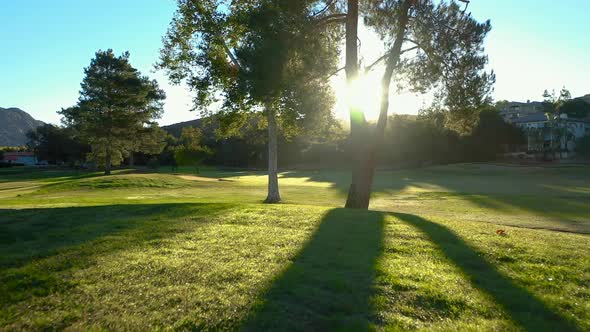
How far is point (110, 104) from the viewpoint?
54.8 meters

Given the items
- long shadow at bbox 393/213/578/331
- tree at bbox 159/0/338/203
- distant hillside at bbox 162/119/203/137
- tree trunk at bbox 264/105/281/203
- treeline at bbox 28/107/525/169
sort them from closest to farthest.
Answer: long shadow at bbox 393/213/578/331 < tree at bbox 159/0/338/203 < tree trunk at bbox 264/105/281/203 < treeline at bbox 28/107/525/169 < distant hillside at bbox 162/119/203/137

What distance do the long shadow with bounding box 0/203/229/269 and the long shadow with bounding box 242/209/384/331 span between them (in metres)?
3.85

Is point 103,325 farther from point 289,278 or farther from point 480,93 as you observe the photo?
point 480,93

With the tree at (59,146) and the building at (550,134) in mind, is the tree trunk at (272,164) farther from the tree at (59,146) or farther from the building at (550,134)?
the tree at (59,146)

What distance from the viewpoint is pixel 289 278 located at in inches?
235

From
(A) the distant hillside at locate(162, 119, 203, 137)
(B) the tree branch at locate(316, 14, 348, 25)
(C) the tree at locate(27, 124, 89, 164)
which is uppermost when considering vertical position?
(A) the distant hillside at locate(162, 119, 203, 137)

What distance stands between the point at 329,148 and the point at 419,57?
64776 mm

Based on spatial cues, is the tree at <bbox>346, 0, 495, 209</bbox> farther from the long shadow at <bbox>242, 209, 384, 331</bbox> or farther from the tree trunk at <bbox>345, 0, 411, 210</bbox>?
the long shadow at <bbox>242, 209, 384, 331</bbox>

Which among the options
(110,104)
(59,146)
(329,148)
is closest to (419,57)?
(110,104)

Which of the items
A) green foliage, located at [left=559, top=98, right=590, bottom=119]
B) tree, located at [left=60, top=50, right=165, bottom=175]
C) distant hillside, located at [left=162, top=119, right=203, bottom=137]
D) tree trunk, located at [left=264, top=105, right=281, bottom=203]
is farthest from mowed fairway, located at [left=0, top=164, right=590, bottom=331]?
green foliage, located at [left=559, top=98, right=590, bottom=119]

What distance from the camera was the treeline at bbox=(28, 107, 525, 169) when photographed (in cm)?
6556

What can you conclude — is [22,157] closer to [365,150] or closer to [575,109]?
[365,150]

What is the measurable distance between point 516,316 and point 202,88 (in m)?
21.0

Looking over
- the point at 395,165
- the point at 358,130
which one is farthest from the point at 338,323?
the point at 395,165
